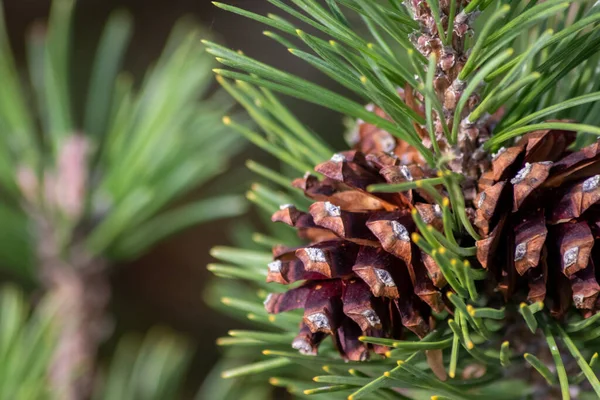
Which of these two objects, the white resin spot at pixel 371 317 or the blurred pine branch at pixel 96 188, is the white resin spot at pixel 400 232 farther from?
the blurred pine branch at pixel 96 188

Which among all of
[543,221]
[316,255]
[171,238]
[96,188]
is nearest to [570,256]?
[543,221]

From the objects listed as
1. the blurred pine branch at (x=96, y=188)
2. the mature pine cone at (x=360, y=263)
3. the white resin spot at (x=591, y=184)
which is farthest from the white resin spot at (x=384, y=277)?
the blurred pine branch at (x=96, y=188)

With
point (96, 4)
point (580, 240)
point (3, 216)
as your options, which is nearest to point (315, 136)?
point (580, 240)

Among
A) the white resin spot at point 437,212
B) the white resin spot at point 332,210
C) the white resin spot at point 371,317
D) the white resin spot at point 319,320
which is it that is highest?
the white resin spot at point 437,212

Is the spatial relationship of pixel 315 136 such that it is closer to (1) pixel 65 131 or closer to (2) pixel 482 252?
(2) pixel 482 252

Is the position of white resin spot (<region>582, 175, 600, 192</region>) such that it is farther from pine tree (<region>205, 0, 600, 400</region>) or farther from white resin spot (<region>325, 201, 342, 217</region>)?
white resin spot (<region>325, 201, 342, 217</region>)

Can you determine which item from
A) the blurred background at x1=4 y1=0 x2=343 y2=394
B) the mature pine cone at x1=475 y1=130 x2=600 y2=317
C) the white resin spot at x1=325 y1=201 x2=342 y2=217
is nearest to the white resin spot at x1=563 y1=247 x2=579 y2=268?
the mature pine cone at x1=475 y1=130 x2=600 y2=317
